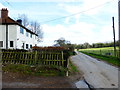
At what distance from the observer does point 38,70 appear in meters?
9.09

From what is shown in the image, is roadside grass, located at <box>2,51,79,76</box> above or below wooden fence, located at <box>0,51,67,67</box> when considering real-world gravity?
below

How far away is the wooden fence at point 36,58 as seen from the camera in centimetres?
987

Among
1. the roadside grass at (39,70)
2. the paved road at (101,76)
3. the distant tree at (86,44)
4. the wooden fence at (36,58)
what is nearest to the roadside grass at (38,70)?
the roadside grass at (39,70)

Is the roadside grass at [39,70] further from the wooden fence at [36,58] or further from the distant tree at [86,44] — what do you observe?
the distant tree at [86,44]

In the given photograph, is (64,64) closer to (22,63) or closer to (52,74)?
(52,74)

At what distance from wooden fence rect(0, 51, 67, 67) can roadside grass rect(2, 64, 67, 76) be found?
72 centimetres

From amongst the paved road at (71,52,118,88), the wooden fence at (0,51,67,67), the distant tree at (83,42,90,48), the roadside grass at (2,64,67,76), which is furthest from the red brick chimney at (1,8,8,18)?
the distant tree at (83,42,90,48)

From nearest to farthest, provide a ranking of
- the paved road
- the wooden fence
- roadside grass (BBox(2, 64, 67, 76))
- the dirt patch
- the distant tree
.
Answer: the dirt patch < the paved road < roadside grass (BBox(2, 64, 67, 76)) < the wooden fence < the distant tree

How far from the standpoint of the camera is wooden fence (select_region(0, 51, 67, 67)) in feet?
32.4

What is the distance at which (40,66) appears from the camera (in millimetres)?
9445

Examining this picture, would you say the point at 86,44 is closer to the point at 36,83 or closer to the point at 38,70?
the point at 38,70

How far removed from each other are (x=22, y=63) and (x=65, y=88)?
586 cm

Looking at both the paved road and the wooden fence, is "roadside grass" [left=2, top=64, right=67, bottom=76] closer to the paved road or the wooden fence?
the wooden fence

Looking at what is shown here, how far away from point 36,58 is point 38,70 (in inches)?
63.7
